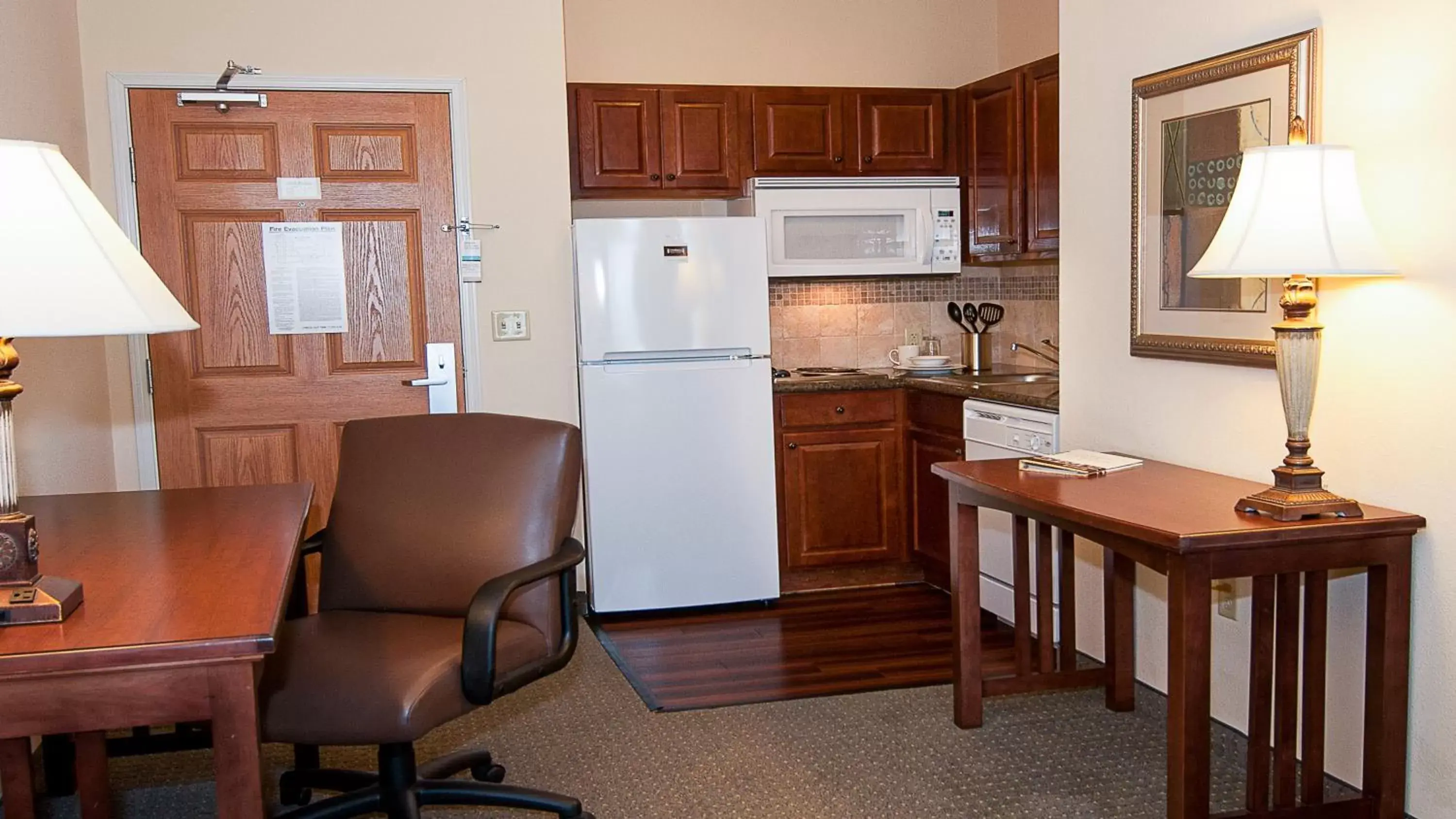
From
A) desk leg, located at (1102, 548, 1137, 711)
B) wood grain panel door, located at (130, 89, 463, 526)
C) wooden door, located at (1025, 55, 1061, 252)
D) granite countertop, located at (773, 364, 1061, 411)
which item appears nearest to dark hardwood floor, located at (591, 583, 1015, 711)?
desk leg, located at (1102, 548, 1137, 711)

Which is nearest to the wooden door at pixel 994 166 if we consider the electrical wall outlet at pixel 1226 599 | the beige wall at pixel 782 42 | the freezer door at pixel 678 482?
the beige wall at pixel 782 42

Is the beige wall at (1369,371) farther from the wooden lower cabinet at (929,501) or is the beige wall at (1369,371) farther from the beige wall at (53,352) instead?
the beige wall at (53,352)

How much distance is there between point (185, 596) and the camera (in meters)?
1.77

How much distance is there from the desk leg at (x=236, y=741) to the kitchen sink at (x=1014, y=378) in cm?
320

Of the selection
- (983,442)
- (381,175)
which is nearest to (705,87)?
(381,175)

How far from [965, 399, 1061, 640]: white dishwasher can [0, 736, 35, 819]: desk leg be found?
268cm

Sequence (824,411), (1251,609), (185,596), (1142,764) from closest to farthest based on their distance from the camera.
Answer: (185,596) < (1251,609) < (1142,764) < (824,411)

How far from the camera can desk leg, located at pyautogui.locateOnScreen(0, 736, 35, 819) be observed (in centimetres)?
208

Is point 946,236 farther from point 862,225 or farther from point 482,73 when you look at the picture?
point 482,73

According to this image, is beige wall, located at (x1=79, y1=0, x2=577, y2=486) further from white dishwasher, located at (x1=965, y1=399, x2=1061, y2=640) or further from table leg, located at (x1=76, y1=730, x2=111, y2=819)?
table leg, located at (x1=76, y1=730, x2=111, y2=819)

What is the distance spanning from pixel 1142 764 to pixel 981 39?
355 centimetres

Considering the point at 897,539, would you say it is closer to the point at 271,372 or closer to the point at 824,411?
the point at 824,411

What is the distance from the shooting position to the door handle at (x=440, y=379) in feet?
14.3

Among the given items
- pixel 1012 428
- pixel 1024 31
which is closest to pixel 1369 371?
pixel 1012 428
